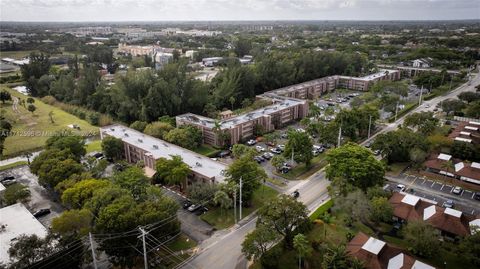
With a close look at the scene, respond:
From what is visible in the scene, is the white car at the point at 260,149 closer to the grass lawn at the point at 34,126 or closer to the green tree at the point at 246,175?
the green tree at the point at 246,175

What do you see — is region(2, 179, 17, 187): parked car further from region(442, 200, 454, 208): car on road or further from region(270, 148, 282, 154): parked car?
region(442, 200, 454, 208): car on road

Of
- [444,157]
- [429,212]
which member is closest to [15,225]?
[429,212]

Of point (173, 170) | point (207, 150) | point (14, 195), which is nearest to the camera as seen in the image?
point (14, 195)

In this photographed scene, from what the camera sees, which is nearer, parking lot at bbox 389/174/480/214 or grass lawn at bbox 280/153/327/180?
parking lot at bbox 389/174/480/214

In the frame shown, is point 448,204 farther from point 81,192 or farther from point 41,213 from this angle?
point 41,213

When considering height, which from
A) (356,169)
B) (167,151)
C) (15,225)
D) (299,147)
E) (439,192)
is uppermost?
(356,169)

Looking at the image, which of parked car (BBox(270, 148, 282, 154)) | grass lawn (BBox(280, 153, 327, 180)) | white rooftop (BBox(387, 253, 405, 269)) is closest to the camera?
white rooftop (BBox(387, 253, 405, 269))

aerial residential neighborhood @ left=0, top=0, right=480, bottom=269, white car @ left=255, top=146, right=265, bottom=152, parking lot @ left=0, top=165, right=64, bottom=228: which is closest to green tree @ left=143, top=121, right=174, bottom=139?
aerial residential neighborhood @ left=0, top=0, right=480, bottom=269
